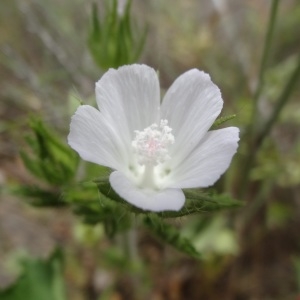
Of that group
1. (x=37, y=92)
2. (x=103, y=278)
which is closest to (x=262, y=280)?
(x=103, y=278)

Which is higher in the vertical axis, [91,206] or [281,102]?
[281,102]

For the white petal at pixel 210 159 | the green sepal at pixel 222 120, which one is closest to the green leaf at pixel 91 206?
the white petal at pixel 210 159

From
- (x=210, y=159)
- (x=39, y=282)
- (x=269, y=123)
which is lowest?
(x=39, y=282)

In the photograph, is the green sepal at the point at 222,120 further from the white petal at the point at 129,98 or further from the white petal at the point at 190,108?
the white petal at the point at 129,98

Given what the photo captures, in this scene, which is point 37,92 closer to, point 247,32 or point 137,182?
point 137,182

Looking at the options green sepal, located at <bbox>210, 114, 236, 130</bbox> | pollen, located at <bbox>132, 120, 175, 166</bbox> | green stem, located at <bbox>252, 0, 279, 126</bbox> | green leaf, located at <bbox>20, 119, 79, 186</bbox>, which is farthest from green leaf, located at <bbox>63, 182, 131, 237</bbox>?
green stem, located at <bbox>252, 0, 279, 126</bbox>

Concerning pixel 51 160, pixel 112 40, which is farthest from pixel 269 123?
pixel 51 160

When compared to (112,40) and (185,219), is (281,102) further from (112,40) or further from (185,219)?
(112,40)
